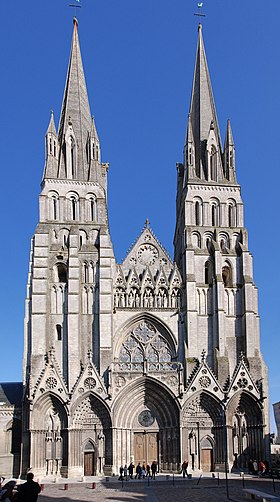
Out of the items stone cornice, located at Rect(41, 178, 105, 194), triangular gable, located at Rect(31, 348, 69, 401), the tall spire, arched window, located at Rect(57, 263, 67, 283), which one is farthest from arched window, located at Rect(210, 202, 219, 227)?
triangular gable, located at Rect(31, 348, 69, 401)

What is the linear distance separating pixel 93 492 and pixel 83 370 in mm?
13438

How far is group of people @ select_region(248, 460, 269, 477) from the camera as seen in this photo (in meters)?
42.4

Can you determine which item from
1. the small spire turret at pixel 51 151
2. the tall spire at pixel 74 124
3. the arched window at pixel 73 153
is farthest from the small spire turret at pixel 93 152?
the small spire turret at pixel 51 151

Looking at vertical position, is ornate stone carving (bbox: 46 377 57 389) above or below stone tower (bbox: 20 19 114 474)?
below

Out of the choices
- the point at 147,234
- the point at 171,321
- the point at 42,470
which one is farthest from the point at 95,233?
the point at 42,470

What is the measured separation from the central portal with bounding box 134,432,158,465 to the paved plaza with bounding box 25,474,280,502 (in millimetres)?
4972

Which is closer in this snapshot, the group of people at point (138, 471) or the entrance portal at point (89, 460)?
the group of people at point (138, 471)

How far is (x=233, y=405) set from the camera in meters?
46.9

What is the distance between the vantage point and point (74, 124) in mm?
55406

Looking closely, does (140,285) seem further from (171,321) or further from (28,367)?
(28,367)

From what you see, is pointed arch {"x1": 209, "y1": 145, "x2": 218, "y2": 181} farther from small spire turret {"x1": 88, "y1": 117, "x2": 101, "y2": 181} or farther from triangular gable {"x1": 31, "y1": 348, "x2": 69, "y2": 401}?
triangular gable {"x1": 31, "y1": 348, "x2": 69, "y2": 401}

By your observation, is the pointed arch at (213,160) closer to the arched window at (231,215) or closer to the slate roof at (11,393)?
the arched window at (231,215)

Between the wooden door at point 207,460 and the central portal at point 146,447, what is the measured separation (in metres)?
3.34

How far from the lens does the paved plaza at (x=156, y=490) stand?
29344mm
